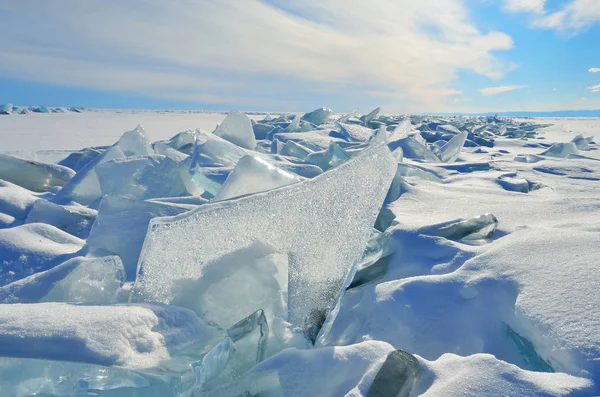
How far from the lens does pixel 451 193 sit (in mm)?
2105

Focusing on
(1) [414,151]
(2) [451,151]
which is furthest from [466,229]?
(2) [451,151]

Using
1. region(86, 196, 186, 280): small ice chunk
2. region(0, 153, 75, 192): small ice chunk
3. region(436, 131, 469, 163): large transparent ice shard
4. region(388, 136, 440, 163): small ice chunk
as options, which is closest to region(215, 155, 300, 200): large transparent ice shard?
region(86, 196, 186, 280): small ice chunk

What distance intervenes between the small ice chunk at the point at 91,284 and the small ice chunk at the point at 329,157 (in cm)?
171

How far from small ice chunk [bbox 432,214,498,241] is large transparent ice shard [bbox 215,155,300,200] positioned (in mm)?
514

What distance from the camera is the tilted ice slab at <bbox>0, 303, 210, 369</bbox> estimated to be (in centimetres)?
67

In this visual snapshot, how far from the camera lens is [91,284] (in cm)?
104

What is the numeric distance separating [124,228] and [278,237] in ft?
2.23

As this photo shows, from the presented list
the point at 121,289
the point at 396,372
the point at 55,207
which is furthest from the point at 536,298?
the point at 55,207

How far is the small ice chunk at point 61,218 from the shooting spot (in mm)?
1651

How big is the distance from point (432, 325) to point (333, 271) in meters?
0.26

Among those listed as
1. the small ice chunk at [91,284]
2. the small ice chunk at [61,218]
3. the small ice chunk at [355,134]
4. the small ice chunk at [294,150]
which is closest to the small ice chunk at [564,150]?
the small ice chunk at [355,134]

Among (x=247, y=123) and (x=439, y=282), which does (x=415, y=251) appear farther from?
(x=247, y=123)

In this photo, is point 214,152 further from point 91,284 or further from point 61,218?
point 91,284

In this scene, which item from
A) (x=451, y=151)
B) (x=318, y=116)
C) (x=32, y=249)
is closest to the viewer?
(x=32, y=249)
